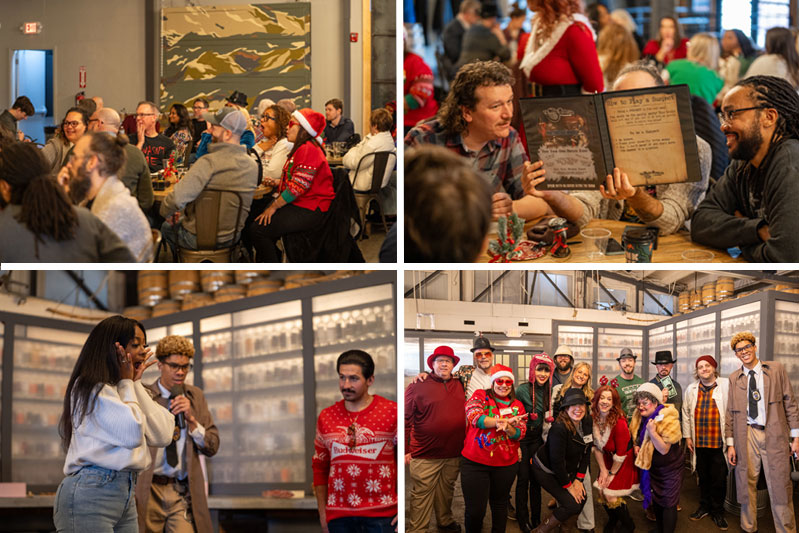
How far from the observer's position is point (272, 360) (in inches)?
117

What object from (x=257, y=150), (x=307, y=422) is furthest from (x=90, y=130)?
(x=307, y=422)

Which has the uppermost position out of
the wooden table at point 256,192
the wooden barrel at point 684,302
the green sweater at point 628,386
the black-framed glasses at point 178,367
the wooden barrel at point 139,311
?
the wooden table at point 256,192

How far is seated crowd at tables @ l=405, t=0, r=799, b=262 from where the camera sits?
2.77m

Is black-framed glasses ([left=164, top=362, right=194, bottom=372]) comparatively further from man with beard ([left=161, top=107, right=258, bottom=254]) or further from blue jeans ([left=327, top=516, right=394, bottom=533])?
blue jeans ([left=327, top=516, right=394, bottom=533])

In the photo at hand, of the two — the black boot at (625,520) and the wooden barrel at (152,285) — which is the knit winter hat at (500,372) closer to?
the black boot at (625,520)

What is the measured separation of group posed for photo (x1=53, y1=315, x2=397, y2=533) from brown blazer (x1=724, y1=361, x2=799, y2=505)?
46.8 inches

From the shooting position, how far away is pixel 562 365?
9.48 ft

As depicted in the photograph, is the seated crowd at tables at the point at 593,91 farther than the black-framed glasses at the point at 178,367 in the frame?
No

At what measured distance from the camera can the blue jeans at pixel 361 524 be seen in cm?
288

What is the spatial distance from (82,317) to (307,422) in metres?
0.89

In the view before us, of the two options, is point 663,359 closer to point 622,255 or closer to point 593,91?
point 622,255

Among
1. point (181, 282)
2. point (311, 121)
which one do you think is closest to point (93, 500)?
point (181, 282)

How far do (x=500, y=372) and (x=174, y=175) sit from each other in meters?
1.32

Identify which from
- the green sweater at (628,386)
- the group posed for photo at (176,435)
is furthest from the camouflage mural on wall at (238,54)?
the green sweater at (628,386)
